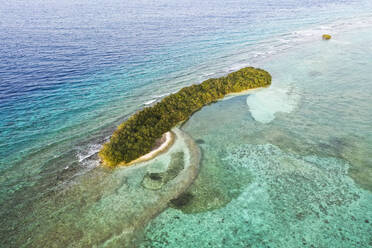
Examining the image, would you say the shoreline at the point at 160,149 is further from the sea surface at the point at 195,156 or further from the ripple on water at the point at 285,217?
the ripple on water at the point at 285,217

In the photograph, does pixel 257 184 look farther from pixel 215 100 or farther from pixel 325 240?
pixel 215 100

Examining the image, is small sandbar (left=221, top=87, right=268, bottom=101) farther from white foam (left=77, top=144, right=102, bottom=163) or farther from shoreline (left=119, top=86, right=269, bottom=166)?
white foam (left=77, top=144, right=102, bottom=163)

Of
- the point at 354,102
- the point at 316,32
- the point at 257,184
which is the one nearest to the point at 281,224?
the point at 257,184

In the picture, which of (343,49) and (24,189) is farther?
(343,49)

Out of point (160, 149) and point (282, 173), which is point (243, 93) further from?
point (160, 149)

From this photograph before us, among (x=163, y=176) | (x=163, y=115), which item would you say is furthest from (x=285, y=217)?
(x=163, y=115)

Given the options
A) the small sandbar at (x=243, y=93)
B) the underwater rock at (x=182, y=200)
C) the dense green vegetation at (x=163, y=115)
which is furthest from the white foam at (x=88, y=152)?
the small sandbar at (x=243, y=93)
